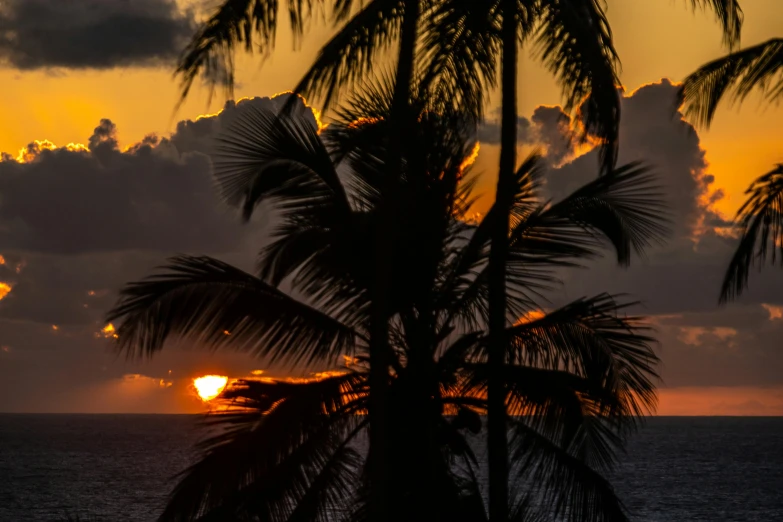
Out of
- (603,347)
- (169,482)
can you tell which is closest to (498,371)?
(603,347)

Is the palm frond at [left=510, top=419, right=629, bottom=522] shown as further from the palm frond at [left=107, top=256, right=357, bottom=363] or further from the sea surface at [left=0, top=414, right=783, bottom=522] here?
the sea surface at [left=0, top=414, right=783, bottom=522]

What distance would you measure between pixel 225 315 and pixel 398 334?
1.88 metres

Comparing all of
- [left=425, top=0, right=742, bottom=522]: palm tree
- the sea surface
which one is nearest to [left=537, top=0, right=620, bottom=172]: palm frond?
[left=425, top=0, right=742, bottom=522]: palm tree

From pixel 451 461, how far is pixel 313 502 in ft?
4.99

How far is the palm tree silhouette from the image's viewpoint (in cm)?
1048

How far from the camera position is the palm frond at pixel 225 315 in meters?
10.0

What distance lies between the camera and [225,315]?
1045 centimetres

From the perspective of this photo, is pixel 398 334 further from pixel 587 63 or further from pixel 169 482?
pixel 169 482

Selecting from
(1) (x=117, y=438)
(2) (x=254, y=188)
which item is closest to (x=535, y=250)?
(2) (x=254, y=188)

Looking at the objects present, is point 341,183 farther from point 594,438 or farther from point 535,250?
point 594,438

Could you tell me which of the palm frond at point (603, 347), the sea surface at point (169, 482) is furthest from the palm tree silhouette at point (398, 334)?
the sea surface at point (169, 482)

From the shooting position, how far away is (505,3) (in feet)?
36.4

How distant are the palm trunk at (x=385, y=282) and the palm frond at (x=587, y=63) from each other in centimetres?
142

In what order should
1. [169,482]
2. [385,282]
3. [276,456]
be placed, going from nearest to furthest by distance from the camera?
1. [385,282]
2. [276,456]
3. [169,482]
